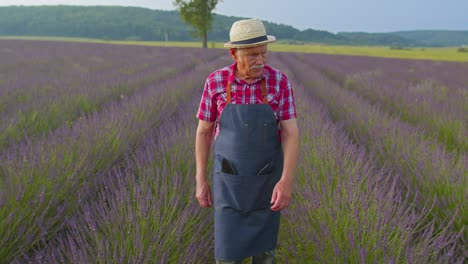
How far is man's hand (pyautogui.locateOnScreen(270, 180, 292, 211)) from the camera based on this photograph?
154cm

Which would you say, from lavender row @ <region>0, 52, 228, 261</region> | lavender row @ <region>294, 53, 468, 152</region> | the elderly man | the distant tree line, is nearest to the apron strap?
the elderly man

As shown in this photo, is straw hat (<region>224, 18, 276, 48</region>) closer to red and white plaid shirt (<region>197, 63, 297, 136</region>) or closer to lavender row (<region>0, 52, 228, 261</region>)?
red and white plaid shirt (<region>197, 63, 297, 136</region>)

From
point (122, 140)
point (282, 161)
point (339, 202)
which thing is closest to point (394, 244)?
point (339, 202)

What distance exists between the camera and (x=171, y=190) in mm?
2281

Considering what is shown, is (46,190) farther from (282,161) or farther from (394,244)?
(394,244)

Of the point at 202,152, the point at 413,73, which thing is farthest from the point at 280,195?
the point at 413,73

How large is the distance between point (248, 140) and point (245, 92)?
193 mm

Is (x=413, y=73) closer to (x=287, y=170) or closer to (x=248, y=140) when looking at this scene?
(x=287, y=170)

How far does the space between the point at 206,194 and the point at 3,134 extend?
252 cm

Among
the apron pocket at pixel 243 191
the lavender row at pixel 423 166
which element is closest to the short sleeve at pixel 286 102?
the apron pocket at pixel 243 191

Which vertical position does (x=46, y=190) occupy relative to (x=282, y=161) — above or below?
below

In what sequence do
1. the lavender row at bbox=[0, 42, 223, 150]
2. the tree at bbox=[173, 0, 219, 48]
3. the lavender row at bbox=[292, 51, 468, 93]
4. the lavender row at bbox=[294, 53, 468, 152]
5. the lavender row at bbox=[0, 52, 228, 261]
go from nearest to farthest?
the lavender row at bbox=[0, 52, 228, 261], the lavender row at bbox=[0, 42, 223, 150], the lavender row at bbox=[294, 53, 468, 152], the lavender row at bbox=[292, 51, 468, 93], the tree at bbox=[173, 0, 219, 48]

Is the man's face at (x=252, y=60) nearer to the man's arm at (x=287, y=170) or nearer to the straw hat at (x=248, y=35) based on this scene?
the straw hat at (x=248, y=35)

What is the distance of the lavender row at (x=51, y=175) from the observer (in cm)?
190
